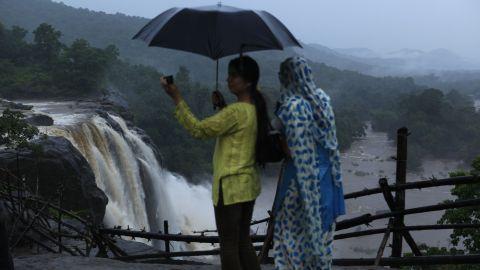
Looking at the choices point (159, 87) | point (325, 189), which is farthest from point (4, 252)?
point (159, 87)

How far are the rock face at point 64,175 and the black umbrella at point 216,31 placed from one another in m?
8.97

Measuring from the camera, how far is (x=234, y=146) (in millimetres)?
2580

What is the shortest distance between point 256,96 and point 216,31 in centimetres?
41

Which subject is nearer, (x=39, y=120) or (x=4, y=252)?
(x=4, y=252)

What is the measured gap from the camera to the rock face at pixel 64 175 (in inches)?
438

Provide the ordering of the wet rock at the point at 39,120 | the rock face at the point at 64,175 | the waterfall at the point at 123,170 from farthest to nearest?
the wet rock at the point at 39,120 < the waterfall at the point at 123,170 < the rock face at the point at 64,175

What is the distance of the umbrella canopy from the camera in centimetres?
268

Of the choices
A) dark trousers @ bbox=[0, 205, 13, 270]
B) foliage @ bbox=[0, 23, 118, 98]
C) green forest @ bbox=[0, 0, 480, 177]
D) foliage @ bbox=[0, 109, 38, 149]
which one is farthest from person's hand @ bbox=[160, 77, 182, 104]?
foliage @ bbox=[0, 23, 118, 98]

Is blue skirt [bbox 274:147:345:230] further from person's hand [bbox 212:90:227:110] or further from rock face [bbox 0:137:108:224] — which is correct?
rock face [bbox 0:137:108:224]

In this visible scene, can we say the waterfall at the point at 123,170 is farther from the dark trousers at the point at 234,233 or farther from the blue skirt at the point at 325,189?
the blue skirt at the point at 325,189

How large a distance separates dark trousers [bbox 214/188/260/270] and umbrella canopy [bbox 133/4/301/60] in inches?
31.8

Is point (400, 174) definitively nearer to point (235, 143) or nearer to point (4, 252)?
point (235, 143)

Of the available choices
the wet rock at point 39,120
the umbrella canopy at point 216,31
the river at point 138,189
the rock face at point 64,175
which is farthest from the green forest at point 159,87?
the wet rock at point 39,120

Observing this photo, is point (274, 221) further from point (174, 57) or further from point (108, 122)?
point (174, 57)
